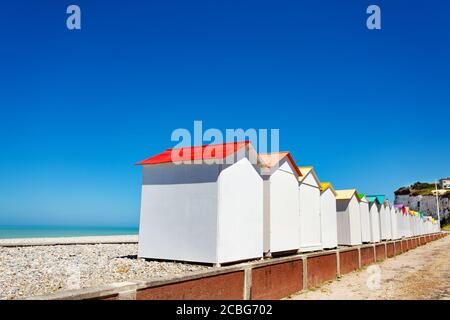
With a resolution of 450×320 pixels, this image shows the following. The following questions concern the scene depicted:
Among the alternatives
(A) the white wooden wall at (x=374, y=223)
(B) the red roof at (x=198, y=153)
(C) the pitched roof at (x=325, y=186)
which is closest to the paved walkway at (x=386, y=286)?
(C) the pitched roof at (x=325, y=186)

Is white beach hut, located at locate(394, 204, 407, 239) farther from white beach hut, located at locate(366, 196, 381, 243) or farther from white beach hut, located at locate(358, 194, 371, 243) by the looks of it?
white beach hut, located at locate(358, 194, 371, 243)

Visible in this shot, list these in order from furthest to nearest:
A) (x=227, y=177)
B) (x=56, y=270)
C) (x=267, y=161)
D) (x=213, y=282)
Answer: (x=267, y=161)
(x=227, y=177)
(x=56, y=270)
(x=213, y=282)

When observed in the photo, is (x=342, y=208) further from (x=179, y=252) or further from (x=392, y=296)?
(x=179, y=252)

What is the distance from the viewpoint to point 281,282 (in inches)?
411

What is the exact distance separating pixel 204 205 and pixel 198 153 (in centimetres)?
183

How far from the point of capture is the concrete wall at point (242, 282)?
5.99 meters

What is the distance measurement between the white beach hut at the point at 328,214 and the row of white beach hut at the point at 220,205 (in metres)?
2.43

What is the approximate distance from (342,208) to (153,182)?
1310cm

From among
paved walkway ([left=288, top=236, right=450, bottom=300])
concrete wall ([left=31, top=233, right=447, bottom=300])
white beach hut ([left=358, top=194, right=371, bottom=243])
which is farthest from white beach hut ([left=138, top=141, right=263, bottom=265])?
white beach hut ([left=358, top=194, right=371, bottom=243])

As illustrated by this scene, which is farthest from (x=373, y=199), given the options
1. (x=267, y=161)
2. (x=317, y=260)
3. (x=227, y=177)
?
(x=227, y=177)

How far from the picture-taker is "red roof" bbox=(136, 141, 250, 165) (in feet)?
32.2

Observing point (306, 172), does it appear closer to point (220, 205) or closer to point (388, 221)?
point (220, 205)

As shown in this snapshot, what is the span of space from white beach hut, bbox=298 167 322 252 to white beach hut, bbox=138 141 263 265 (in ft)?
11.5
